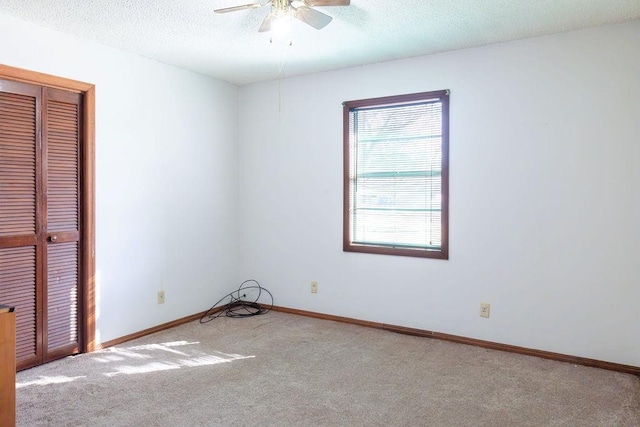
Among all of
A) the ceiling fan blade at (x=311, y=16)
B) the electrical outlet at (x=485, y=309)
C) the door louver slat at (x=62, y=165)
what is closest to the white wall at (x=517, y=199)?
the electrical outlet at (x=485, y=309)

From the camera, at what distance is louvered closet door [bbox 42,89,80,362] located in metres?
3.16

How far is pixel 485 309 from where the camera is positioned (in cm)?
355

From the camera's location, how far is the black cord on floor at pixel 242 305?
4.51 metres

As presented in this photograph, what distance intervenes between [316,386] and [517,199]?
2067 mm

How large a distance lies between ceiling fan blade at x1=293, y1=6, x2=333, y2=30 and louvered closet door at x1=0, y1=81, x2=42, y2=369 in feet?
6.41

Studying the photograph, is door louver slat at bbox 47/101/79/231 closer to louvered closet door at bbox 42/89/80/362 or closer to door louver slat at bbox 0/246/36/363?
louvered closet door at bbox 42/89/80/362

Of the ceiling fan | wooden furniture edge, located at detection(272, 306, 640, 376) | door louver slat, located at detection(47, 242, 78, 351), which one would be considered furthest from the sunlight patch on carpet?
the ceiling fan

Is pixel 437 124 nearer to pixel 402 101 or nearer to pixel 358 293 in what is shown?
pixel 402 101

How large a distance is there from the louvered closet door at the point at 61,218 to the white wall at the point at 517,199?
203 centimetres

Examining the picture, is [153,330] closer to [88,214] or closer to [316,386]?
[88,214]

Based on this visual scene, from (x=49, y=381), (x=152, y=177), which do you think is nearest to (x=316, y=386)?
(x=49, y=381)

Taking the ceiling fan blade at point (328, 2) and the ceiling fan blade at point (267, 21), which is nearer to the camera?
the ceiling fan blade at point (328, 2)

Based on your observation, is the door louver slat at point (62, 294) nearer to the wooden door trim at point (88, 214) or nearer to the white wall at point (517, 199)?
the wooden door trim at point (88, 214)

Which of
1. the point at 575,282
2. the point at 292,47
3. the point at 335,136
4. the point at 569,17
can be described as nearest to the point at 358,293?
the point at 335,136
